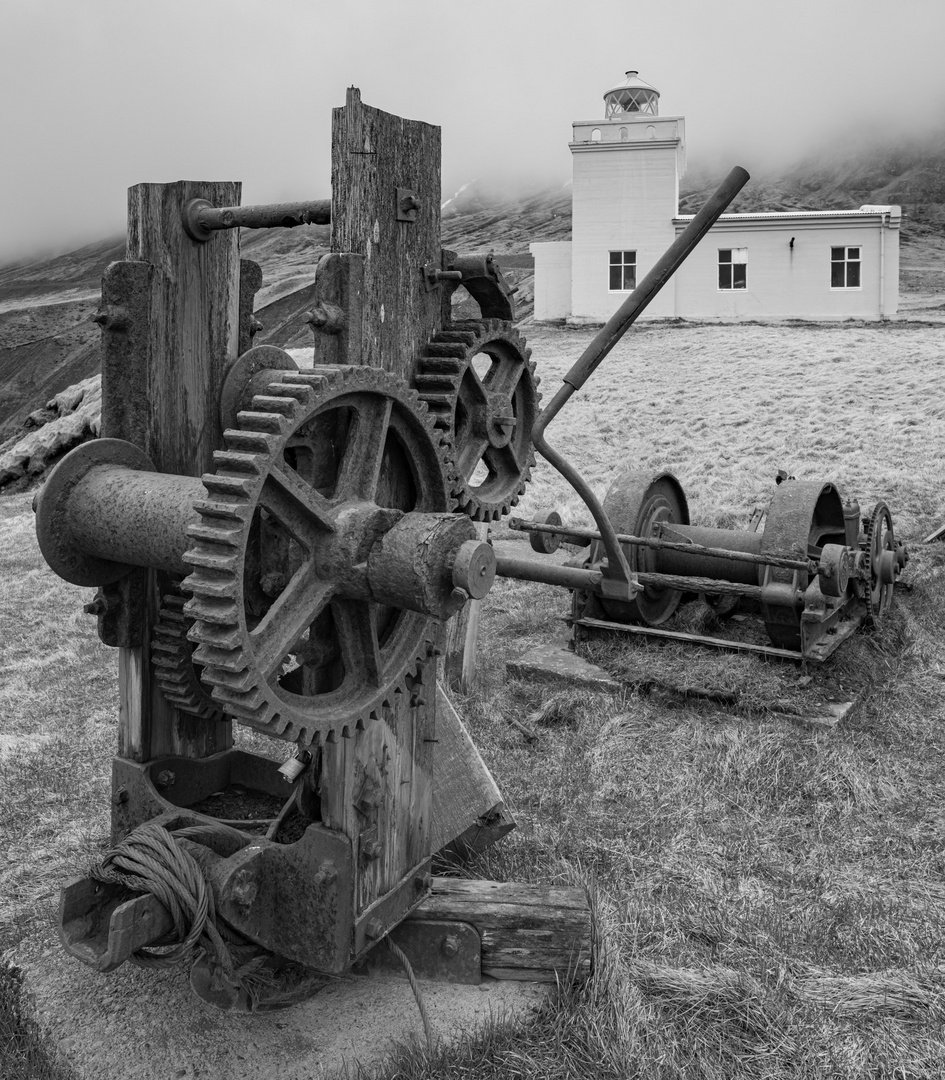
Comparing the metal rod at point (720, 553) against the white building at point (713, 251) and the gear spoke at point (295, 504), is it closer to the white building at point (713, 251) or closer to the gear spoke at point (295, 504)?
the gear spoke at point (295, 504)

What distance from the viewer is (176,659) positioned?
304cm

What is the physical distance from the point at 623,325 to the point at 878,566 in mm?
4628

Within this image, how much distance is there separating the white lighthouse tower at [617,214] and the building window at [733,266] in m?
1.52

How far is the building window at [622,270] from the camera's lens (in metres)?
28.6

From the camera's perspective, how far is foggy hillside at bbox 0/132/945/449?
141ft

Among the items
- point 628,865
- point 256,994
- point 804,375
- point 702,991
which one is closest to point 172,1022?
point 256,994

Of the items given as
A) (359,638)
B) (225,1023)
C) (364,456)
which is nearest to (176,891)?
(225,1023)

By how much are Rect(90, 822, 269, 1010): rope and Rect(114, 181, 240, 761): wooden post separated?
1.68ft

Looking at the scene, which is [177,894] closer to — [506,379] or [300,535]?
[300,535]

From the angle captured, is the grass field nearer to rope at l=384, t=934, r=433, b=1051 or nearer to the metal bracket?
rope at l=384, t=934, r=433, b=1051

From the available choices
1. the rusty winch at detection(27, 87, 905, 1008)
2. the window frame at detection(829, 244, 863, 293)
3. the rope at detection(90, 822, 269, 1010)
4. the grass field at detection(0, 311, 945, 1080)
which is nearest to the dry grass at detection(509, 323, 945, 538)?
the grass field at detection(0, 311, 945, 1080)

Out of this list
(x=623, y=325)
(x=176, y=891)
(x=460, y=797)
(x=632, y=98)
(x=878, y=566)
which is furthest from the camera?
(x=632, y=98)

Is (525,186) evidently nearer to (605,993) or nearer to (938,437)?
(938,437)

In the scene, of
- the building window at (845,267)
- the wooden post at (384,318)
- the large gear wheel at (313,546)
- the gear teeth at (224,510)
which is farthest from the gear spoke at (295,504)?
the building window at (845,267)
